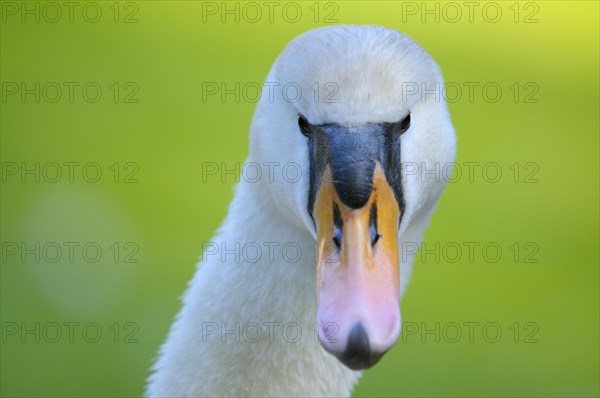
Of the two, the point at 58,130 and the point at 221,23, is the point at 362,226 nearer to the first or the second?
the point at 58,130

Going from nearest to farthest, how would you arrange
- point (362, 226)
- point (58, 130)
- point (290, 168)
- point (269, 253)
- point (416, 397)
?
point (362, 226), point (290, 168), point (269, 253), point (416, 397), point (58, 130)

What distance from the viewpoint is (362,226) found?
1785mm

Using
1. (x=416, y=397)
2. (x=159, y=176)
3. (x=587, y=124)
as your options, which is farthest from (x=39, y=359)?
(x=587, y=124)

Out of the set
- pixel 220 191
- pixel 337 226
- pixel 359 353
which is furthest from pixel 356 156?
pixel 220 191

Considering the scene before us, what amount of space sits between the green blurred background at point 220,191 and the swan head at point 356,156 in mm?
2525

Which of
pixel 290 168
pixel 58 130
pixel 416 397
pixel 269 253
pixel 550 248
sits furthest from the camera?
pixel 58 130

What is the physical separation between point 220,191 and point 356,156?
329 cm

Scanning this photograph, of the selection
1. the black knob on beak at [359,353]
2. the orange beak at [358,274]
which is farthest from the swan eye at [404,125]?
the black knob on beak at [359,353]

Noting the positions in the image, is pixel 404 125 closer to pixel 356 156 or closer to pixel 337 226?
pixel 356 156

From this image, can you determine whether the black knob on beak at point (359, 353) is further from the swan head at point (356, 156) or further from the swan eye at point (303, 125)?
the swan eye at point (303, 125)

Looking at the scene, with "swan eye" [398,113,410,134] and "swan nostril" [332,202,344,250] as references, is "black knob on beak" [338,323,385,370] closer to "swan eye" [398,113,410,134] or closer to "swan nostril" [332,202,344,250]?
"swan nostril" [332,202,344,250]

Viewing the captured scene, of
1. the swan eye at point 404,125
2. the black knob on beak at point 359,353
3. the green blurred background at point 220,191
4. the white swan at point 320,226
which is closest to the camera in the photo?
the black knob on beak at point 359,353

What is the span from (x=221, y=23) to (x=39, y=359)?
250 cm

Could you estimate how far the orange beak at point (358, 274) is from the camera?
5.35 feet
